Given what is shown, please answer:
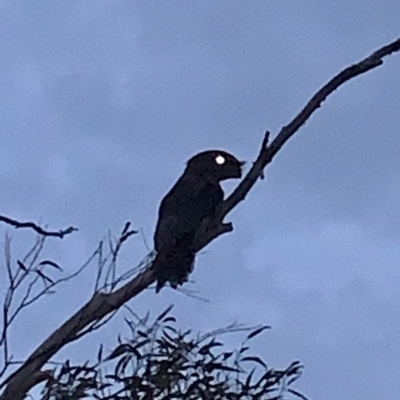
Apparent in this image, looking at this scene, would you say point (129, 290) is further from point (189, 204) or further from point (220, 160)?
point (220, 160)

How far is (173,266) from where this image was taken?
357 cm

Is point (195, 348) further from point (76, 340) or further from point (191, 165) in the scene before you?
point (191, 165)

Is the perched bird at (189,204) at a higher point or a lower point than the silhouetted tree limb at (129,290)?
higher

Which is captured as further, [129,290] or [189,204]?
[189,204]

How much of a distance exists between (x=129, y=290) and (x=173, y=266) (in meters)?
0.74

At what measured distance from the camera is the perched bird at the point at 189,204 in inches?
148

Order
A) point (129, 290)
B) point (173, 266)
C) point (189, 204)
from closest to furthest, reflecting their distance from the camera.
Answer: point (129, 290) < point (173, 266) < point (189, 204)

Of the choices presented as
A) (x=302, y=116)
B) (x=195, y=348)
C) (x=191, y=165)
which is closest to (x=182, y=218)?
(x=191, y=165)

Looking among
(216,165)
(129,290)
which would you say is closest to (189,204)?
(216,165)

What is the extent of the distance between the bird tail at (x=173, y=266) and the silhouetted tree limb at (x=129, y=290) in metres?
0.28

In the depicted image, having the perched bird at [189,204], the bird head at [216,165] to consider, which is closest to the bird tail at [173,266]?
the perched bird at [189,204]

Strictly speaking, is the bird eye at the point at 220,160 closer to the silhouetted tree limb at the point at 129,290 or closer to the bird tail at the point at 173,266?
the bird tail at the point at 173,266

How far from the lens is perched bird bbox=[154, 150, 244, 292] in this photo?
3.75 metres

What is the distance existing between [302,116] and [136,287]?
0.67 meters
